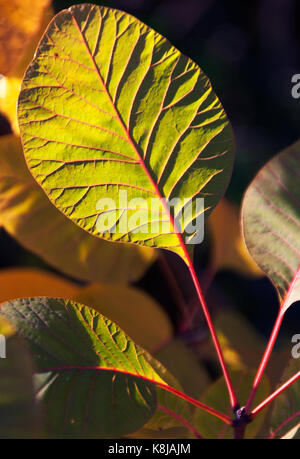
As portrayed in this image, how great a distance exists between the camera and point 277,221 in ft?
1.63

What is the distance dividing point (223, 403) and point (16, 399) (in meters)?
0.30

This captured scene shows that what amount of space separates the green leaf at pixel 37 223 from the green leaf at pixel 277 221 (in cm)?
24

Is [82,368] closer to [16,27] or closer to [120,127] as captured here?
[120,127]

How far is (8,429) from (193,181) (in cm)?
26

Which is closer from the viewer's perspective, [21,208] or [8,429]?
[8,429]

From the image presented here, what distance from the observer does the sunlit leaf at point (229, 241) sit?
89cm

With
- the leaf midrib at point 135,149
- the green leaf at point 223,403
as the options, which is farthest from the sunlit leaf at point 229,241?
the leaf midrib at point 135,149

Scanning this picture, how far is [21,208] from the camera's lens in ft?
2.03

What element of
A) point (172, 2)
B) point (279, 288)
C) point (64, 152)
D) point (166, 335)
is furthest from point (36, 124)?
point (172, 2)

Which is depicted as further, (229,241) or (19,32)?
(229,241)

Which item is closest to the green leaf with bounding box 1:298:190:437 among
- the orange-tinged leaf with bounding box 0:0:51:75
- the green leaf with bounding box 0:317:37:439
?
the green leaf with bounding box 0:317:37:439

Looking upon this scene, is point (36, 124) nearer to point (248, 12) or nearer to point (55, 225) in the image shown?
point (55, 225)

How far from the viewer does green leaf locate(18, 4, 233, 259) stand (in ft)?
1.30

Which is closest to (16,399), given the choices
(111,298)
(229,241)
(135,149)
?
(135,149)
